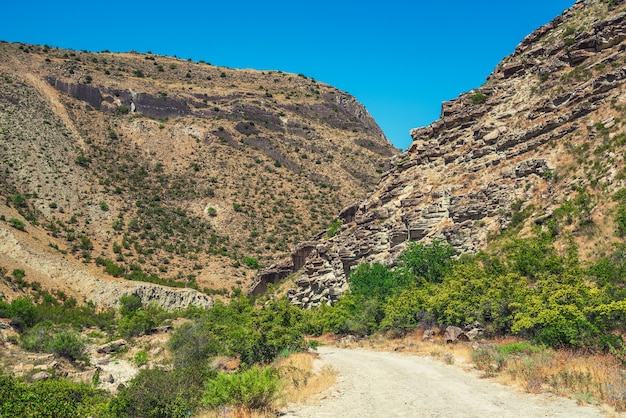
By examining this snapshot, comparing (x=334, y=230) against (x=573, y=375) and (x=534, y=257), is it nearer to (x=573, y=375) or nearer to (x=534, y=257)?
(x=534, y=257)

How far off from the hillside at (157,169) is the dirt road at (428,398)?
37.5m

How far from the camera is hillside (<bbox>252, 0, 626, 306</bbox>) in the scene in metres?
25.8

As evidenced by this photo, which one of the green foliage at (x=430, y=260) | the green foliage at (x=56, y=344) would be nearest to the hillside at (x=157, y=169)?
the green foliage at (x=56, y=344)

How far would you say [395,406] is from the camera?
9.07 meters

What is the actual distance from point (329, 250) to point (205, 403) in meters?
32.2

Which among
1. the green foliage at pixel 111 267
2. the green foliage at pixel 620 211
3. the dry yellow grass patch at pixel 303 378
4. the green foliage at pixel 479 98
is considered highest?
the green foliage at pixel 479 98

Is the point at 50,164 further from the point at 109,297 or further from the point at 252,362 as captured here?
the point at 252,362

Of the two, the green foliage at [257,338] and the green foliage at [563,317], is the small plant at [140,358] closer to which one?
the green foliage at [257,338]

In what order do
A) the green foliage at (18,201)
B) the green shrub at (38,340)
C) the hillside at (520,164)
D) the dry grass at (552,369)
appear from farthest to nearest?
the green foliage at (18,201) < the green shrub at (38,340) < the hillside at (520,164) < the dry grass at (552,369)

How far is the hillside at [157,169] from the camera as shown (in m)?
54.2

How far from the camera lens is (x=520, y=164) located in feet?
104

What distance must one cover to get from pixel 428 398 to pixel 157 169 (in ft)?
237

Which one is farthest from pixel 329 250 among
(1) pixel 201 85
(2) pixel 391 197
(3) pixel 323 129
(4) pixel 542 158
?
(1) pixel 201 85

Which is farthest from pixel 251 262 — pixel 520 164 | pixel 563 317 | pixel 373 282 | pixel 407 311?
pixel 563 317
